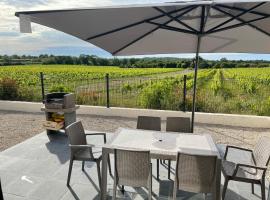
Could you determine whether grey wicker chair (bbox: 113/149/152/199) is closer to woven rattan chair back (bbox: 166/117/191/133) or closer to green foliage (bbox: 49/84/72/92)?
woven rattan chair back (bbox: 166/117/191/133)

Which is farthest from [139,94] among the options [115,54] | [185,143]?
[185,143]

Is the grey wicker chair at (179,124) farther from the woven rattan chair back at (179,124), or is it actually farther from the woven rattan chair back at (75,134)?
the woven rattan chair back at (75,134)

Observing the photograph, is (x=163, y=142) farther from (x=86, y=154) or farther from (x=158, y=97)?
(x=158, y=97)

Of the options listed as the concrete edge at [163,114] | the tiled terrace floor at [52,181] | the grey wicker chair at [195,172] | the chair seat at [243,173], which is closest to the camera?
the grey wicker chair at [195,172]

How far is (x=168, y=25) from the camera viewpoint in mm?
3768

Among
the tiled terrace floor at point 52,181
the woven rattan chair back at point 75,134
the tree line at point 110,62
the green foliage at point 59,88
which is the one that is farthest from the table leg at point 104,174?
the tree line at point 110,62

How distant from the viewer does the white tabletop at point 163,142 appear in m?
3.14

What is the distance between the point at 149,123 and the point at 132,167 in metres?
1.55

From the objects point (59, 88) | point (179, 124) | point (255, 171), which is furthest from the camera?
point (59, 88)

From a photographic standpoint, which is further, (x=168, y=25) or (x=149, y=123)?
(x=149, y=123)

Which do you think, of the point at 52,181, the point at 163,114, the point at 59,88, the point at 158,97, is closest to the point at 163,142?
the point at 52,181

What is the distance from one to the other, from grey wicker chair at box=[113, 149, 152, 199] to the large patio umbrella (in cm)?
160

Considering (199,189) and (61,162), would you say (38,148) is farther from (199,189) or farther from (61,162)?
(199,189)

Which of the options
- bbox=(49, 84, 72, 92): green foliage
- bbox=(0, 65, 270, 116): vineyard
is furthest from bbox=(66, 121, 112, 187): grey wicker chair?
bbox=(49, 84, 72, 92): green foliage
